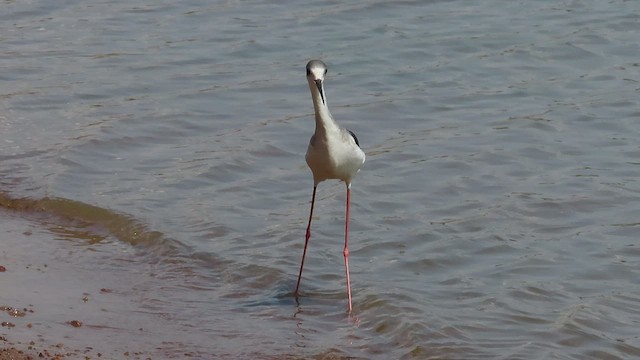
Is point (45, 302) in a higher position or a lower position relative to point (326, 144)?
lower

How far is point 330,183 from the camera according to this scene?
33.5 feet

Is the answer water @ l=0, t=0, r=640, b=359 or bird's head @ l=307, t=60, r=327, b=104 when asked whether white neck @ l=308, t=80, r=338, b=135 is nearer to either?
bird's head @ l=307, t=60, r=327, b=104

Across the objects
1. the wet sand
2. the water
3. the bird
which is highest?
the bird

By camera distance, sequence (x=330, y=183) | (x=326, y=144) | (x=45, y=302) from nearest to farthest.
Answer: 1. (x=45, y=302)
2. (x=326, y=144)
3. (x=330, y=183)

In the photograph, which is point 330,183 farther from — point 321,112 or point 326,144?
point 321,112

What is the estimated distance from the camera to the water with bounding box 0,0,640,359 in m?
7.46

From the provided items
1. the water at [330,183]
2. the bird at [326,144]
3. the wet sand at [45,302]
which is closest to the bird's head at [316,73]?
the bird at [326,144]

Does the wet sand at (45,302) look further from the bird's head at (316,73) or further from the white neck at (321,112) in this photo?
the bird's head at (316,73)

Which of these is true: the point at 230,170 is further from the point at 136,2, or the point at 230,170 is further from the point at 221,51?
the point at 136,2

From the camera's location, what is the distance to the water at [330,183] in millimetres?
7461

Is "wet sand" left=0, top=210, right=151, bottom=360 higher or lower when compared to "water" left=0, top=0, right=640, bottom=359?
higher

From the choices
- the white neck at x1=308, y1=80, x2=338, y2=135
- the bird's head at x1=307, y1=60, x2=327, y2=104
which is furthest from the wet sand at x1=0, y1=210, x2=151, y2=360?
the bird's head at x1=307, y1=60, x2=327, y2=104

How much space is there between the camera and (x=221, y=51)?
1394 centimetres

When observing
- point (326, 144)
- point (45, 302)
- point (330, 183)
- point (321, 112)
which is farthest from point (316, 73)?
point (330, 183)
